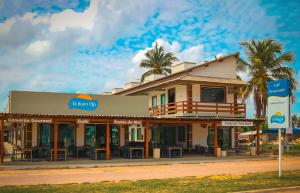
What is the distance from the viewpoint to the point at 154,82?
3806 cm

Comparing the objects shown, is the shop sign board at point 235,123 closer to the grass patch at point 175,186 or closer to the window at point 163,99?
the window at point 163,99

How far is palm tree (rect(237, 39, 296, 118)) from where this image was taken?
4128 cm

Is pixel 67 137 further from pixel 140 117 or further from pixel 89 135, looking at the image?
pixel 140 117

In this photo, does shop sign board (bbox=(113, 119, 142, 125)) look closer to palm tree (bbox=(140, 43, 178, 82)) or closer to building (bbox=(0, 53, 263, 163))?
building (bbox=(0, 53, 263, 163))

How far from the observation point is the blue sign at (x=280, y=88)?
15.9 m

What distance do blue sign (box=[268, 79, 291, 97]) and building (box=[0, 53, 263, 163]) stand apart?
11.0 m

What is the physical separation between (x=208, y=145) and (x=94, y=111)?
32.9 ft

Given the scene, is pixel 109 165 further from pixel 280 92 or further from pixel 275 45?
pixel 275 45

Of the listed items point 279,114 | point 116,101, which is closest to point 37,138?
point 116,101

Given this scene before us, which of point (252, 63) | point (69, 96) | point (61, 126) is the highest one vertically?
point (252, 63)

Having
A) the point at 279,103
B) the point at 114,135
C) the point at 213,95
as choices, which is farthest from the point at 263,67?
the point at 279,103

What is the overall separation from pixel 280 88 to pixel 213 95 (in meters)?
17.5

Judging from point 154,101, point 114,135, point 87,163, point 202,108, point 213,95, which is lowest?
point 87,163

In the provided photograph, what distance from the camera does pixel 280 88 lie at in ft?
53.1
